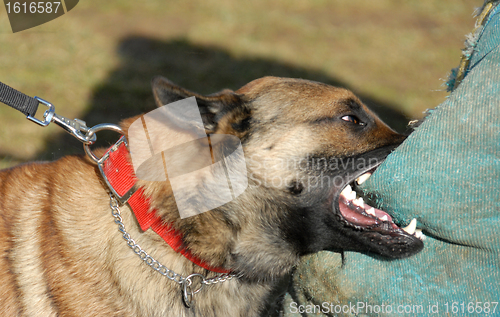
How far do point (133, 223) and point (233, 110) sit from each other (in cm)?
84

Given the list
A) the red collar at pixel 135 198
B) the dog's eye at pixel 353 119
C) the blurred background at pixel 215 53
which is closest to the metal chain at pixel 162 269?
the red collar at pixel 135 198

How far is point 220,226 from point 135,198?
48cm

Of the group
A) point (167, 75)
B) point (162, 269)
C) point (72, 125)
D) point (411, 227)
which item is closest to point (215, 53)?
point (167, 75)

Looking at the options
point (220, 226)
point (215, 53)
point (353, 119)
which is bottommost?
point (215, 53)

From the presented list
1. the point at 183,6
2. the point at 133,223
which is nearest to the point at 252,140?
the point at 133,223

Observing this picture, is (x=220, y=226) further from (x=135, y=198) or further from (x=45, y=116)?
(x=45, y=116)

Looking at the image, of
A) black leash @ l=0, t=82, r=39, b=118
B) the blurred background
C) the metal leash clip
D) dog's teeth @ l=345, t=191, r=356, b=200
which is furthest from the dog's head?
the blurred background

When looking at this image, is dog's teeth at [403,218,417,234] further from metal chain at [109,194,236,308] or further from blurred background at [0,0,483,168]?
blurred background at [0,0,483,168]

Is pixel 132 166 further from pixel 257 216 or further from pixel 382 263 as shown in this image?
pixel 382 263

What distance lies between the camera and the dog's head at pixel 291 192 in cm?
196

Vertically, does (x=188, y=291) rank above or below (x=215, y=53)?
above

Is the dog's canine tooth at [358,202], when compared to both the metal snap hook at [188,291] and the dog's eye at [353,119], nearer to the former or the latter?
the dog's eye at [353,119]

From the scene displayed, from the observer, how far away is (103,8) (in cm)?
748

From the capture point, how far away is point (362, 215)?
82.0 inches
